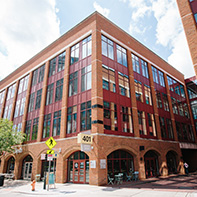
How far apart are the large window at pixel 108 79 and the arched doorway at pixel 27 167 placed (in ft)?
48.8

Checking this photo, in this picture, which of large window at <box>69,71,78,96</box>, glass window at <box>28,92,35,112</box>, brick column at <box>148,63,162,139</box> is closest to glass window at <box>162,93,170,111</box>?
brick column at <box>148,63,162,139</box>

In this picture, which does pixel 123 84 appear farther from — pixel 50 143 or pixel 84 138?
pixel 50 143

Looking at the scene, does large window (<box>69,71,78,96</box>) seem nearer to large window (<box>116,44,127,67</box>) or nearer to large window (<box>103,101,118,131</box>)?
large window (<box>103,101,118,131</box>)

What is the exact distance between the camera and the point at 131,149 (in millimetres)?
18688

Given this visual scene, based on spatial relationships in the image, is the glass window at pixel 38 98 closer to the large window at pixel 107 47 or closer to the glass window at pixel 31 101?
the glass window at pixel 31 101

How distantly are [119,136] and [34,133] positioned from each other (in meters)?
12.9

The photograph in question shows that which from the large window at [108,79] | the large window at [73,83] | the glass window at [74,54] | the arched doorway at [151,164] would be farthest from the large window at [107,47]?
the arched doorway at [151,164]

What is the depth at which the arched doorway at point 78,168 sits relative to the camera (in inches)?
651

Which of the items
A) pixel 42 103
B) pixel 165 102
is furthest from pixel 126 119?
pixel 42 103

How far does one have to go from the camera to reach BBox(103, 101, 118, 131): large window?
57.4 feet

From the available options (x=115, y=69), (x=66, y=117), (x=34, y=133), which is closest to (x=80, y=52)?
(x=115, y=69)

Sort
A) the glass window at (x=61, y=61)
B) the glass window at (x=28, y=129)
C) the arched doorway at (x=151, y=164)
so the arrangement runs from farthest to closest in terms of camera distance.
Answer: the glass window at (x=28, y=129), the glass window at (x=61, y=61), the arched doorway at (x=151, y=164)

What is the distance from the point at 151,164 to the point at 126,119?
705 centimetres

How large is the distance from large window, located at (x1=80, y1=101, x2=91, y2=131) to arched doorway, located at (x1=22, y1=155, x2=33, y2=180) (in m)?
11.0
